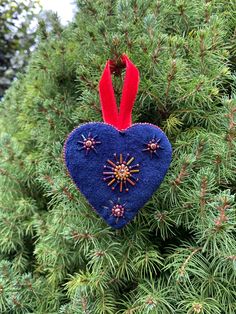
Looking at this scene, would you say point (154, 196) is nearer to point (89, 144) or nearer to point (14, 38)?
point (89, 144)

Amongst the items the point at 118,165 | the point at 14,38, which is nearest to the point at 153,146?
the point at 118,165

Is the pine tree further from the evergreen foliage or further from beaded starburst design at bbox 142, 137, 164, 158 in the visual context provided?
the evergreen foliage

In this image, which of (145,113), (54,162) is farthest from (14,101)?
(145,113)

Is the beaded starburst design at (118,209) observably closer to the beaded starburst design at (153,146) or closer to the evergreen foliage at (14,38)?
the beaded starburst design at (153,146)

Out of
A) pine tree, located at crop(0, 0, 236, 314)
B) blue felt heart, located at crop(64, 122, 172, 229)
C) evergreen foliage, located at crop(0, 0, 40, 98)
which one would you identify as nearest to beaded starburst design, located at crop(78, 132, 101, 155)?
blue felt heart, located at crop(64, 122, 172, 229)

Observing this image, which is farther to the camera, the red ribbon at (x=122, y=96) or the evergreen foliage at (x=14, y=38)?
the evergreen foliage at (x=14, y=38)

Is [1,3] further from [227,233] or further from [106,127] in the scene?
[227,233]

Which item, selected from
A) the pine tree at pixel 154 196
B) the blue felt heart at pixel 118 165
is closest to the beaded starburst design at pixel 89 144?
the blue felt heart at pixel 118 165
